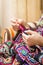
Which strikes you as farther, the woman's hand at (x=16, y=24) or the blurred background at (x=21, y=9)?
the blurred background at (x=21, y=9)

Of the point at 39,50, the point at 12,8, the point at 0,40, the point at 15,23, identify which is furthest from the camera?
the point at 12,8

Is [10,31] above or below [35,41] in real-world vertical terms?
below

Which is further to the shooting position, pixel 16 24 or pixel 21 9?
pixel 21 9

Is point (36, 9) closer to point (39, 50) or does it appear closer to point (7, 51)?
point (7, 51)

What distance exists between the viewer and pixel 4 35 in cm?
173

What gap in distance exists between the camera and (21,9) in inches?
88.6

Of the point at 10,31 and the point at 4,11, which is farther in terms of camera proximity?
the point at 4,11

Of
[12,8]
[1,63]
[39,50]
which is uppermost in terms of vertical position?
[12,8]

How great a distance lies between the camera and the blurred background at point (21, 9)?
7.29ft

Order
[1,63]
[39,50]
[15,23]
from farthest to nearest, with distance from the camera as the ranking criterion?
[15,23]
[1,63]
[39,50]

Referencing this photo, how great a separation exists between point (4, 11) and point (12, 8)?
0.45 feet

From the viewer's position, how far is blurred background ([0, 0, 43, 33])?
2223 millimetres

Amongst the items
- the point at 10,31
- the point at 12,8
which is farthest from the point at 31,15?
the point at 10,31

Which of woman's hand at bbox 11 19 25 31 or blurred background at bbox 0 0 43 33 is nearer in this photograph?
woman's hand at bbox 11 19 25 31
